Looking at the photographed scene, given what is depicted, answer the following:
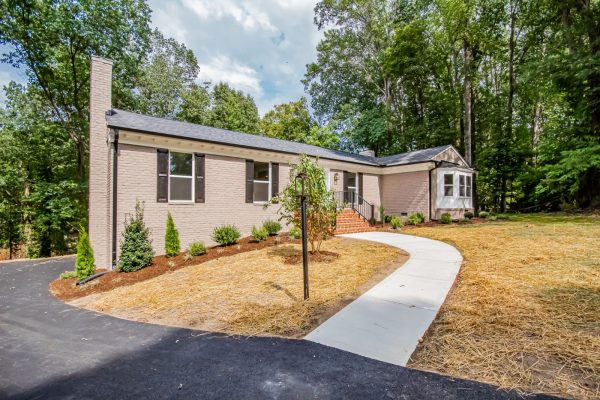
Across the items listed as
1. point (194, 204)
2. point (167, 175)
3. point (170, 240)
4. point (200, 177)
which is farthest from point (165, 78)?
point (170, 240)

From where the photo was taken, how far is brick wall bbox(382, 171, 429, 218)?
1483cm

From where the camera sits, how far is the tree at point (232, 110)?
81.8ft

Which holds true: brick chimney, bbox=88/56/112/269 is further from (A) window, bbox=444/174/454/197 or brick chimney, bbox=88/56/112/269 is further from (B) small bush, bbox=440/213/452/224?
(A) window, bbox=444/174/454/197

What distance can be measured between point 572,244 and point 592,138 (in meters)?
10.2

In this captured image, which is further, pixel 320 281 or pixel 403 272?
pixel 403 272

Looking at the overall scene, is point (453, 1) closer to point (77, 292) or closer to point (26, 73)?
point (77, 292)

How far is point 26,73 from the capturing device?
1503 centimetres

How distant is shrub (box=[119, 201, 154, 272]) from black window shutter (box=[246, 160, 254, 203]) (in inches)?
146

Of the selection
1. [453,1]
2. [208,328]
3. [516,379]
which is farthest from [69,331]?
[453,1]

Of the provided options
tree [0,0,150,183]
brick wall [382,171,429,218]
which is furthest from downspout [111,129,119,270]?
brick wall [382,171,429,218]

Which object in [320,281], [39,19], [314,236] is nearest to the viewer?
[320,281]

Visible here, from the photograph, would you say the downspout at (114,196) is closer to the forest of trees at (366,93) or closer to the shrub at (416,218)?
the forest of trees at (366,93)

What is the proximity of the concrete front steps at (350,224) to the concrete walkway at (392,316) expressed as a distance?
5877mm

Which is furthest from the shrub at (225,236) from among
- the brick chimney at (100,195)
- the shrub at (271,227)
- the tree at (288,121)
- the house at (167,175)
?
the tree at (288,121)
